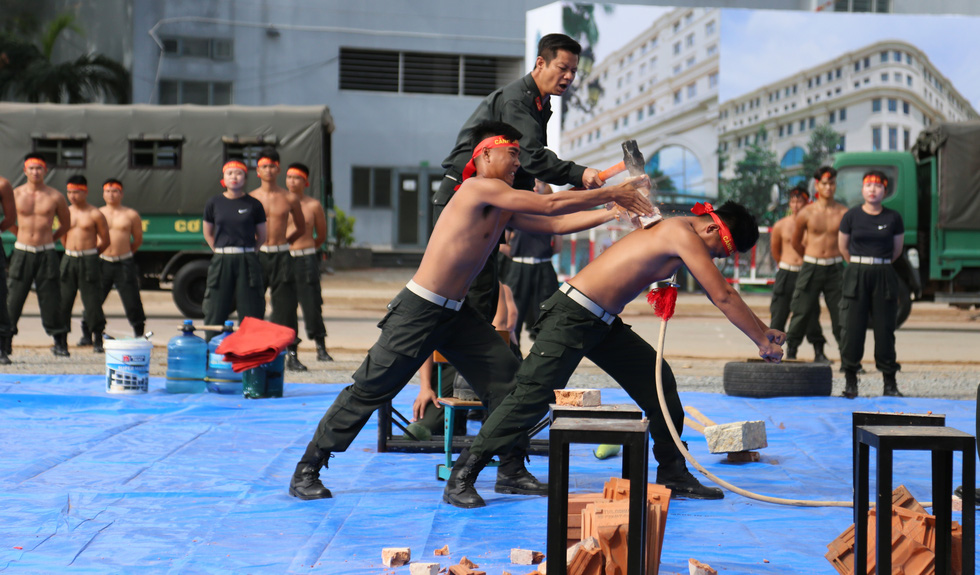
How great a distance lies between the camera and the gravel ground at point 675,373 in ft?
28.8

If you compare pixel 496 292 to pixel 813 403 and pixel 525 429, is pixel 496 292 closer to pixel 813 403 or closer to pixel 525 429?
pixel 525 429

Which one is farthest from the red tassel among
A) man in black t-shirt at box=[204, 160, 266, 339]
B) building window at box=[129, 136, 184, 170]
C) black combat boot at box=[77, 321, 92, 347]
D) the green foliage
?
the green foliage

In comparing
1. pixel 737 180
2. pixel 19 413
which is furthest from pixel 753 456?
pixel 737 180

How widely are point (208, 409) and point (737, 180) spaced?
49.1 feet

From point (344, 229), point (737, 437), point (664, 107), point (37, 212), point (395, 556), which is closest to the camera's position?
Result: point (395, 556)

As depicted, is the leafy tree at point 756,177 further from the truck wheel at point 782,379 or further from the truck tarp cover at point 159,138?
the truck wheel at point 782,379

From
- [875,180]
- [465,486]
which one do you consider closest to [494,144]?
[465,486]

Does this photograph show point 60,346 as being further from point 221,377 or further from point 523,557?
point 523,557

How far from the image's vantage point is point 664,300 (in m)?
4.35

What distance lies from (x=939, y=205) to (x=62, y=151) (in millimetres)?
12967

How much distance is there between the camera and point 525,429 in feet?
14.6

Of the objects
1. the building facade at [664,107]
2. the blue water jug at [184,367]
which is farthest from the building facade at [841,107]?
the blue water jug at [184,367]

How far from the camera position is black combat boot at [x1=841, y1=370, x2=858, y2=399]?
8.22m

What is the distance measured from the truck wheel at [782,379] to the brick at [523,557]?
483cm
